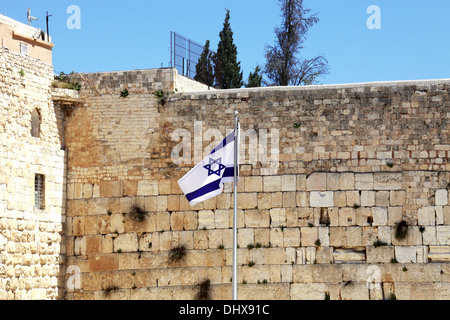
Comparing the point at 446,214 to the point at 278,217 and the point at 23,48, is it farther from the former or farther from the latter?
the point at 23,48

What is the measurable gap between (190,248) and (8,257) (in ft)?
11.3

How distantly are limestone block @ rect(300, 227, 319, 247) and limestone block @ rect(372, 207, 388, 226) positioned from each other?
111 centimetres

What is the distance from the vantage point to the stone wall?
1912 cm

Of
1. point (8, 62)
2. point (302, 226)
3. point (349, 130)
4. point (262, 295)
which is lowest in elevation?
point (262, 295)

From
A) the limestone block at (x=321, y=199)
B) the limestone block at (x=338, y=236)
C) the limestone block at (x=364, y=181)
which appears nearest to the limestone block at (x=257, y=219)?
the limestone block at (x=321, y=199)

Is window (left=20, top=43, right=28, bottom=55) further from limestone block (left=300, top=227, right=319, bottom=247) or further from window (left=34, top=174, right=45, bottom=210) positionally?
limestone block (left=300, top=227, right=319, bottom=247)

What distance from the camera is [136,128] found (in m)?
20.7

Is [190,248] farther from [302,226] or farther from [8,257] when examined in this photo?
[8,257]

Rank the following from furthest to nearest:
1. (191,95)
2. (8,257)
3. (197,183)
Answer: (191,95)
(8,257)
(197,183)

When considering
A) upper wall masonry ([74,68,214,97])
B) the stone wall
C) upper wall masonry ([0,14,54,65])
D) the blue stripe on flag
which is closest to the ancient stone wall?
upper wall masonry ([74,68,214,97])

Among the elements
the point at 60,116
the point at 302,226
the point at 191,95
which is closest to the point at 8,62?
the point at 60,116

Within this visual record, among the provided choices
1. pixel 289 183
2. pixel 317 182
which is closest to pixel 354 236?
pixel 317 182

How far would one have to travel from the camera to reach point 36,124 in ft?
66.8

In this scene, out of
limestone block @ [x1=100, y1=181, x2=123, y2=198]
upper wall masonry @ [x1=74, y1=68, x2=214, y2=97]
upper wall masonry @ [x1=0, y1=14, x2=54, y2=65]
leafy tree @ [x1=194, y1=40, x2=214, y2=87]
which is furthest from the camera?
leafy tree @ [x1=194, y1=40, x2=214, y2=87]
